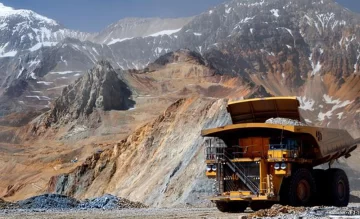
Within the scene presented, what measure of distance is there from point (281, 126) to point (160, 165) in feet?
84.3

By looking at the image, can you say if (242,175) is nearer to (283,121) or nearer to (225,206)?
(225,206)

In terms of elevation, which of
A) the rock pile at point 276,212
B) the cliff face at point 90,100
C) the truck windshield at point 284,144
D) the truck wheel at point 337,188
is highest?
the cliff face at point 90,100

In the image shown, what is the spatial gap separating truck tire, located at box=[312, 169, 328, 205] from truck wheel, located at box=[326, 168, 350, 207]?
0.15m

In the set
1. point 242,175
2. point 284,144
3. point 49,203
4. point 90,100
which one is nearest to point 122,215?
point 242,175

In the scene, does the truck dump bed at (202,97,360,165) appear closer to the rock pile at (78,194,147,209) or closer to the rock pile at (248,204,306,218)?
the rock pile at (248,204,306,218)

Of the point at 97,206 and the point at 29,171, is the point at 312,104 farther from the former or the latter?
the point at 97,206

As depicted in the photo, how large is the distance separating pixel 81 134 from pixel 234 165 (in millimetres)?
94049

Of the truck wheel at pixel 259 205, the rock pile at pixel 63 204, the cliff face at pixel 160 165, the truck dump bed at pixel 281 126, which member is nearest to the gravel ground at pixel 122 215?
the truck wheel at pixel 259 205

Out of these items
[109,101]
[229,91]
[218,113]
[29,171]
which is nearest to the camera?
[218,113]

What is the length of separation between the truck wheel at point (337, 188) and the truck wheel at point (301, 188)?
80 centimetres

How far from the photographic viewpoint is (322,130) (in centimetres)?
1958

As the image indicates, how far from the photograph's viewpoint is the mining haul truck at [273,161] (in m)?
18.4

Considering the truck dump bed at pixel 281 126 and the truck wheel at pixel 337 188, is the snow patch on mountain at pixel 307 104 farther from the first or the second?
the truck wheel at pixel 337 188

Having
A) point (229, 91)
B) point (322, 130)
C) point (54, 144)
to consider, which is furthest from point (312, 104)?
point (322, 130)
